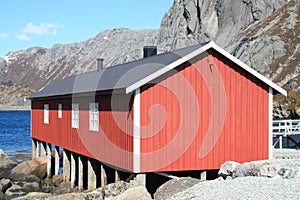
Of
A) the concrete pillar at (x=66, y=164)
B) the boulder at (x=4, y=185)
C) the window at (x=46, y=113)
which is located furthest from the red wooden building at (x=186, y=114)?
the window at (x=46, y=113)

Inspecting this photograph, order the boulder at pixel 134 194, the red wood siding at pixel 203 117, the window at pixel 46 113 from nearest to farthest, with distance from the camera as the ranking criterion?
1. the boulder at pixel 134 194
2. the red wood siding at pixel 203 117
3. the window at pixel 46 113

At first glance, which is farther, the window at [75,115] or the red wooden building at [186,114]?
the window at [75,115]

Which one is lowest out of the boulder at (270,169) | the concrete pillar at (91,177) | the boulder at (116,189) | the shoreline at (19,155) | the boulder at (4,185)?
the shoreline at (19,155)

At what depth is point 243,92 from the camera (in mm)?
15711

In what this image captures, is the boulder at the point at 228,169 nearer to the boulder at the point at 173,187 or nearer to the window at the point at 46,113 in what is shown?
the boulder at the point at 173,187

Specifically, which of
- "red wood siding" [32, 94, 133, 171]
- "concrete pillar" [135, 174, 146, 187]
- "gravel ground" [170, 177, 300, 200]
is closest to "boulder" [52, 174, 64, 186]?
"red wood siding" [32, 94, 133, 171]

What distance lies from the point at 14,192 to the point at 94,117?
5274mm

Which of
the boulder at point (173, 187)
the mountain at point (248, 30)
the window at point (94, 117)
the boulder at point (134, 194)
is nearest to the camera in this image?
the boulder at point (134, 194)

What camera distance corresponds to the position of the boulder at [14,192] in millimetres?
19031

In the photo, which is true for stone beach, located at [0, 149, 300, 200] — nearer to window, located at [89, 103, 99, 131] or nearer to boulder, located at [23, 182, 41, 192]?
boulder, located at [23, 182, 41, 192]

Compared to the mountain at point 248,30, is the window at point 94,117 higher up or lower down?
lower down

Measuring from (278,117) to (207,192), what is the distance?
189ft

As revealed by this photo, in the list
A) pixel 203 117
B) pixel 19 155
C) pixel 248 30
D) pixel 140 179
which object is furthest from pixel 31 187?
pixel 248 30

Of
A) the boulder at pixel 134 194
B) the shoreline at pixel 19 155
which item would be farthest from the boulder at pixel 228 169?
the shoreline at pixel 19 155
